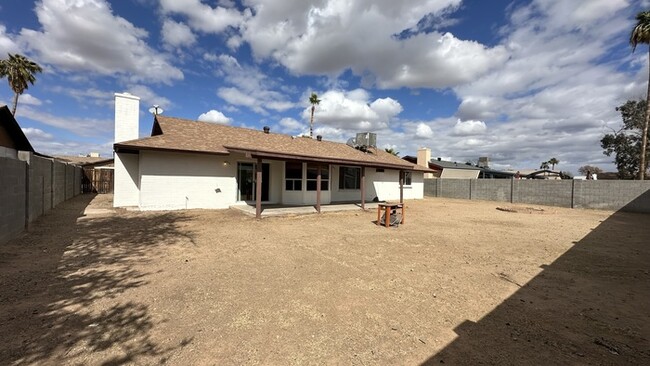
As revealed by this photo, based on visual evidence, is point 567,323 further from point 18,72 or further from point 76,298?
point 18,72

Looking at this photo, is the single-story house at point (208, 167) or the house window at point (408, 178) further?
the house window at point (408, 178)

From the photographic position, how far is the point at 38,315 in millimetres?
3246

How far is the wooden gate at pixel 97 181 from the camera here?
21266 mm

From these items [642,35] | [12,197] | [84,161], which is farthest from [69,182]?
[642,35]

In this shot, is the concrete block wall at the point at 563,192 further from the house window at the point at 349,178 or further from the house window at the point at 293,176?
the house window at the point at 293,176

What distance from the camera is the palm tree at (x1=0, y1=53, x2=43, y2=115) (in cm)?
2175

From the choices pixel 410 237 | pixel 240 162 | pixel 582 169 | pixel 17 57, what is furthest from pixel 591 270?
pixel 582 169

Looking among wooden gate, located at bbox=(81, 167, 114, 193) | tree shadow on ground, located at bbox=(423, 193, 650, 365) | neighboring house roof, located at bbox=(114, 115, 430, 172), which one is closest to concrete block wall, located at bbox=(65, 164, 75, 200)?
wooden gate, located at bbox=(81, 167, 114, 193)

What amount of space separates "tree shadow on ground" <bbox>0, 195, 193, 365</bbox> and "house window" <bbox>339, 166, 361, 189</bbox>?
36.1ft

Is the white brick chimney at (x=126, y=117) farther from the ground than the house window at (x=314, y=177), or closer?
farther from the ground

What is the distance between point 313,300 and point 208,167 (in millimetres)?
10339

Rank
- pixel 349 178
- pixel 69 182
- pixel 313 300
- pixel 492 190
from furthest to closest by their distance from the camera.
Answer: pixel 492 190 → pixel 349 178 → pixel 69 182 → pixel 313 300


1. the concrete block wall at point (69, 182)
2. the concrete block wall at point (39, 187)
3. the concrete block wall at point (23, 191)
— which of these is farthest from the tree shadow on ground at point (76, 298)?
the concrete block wall at point (69, 182)

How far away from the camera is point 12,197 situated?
6.41 meters
